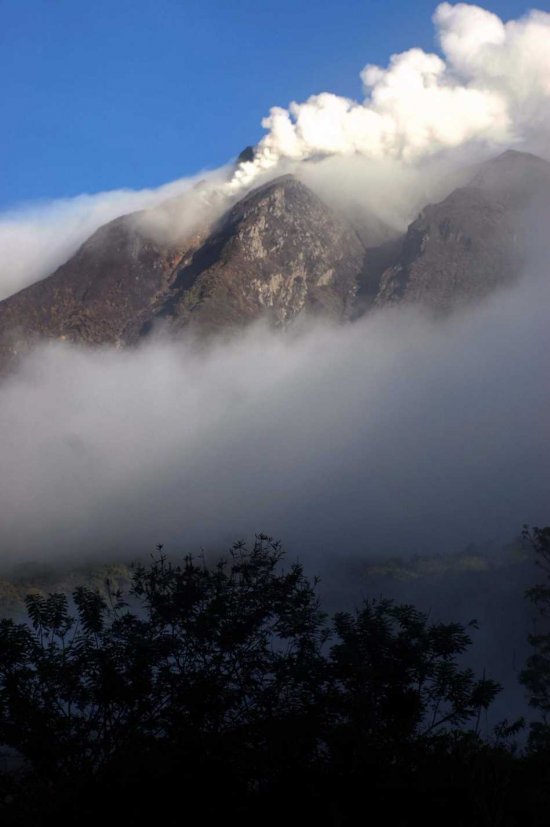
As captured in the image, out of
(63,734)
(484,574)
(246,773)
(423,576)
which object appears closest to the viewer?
(246,773)

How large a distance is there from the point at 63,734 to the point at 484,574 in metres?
123

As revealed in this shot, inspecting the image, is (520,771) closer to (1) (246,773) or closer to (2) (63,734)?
(1) (246,773)

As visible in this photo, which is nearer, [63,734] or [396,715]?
[63,734]

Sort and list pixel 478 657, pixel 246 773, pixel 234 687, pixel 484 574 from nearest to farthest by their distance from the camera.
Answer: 1. pixel 246 773
2. pixel 234 687
3. pixel 478 657
4. pixel 484 574

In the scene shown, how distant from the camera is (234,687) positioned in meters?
21.4

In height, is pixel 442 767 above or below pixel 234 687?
below

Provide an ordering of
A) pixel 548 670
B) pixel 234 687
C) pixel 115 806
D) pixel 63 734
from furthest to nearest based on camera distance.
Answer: pixel 548 670, pixel 234 687, pixel 63 734, pixel 115 806

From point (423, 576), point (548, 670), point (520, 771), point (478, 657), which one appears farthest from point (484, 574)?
point (520, 771)

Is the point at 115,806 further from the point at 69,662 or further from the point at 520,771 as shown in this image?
the point at 520,771

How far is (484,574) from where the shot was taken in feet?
446

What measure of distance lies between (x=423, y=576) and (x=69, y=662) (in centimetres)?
13378

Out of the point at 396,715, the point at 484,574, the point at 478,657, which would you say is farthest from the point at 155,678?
the point at 484,574

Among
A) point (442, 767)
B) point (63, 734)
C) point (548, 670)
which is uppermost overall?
point (63, 734)

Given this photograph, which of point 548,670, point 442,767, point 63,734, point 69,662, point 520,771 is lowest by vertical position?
point 548,670
